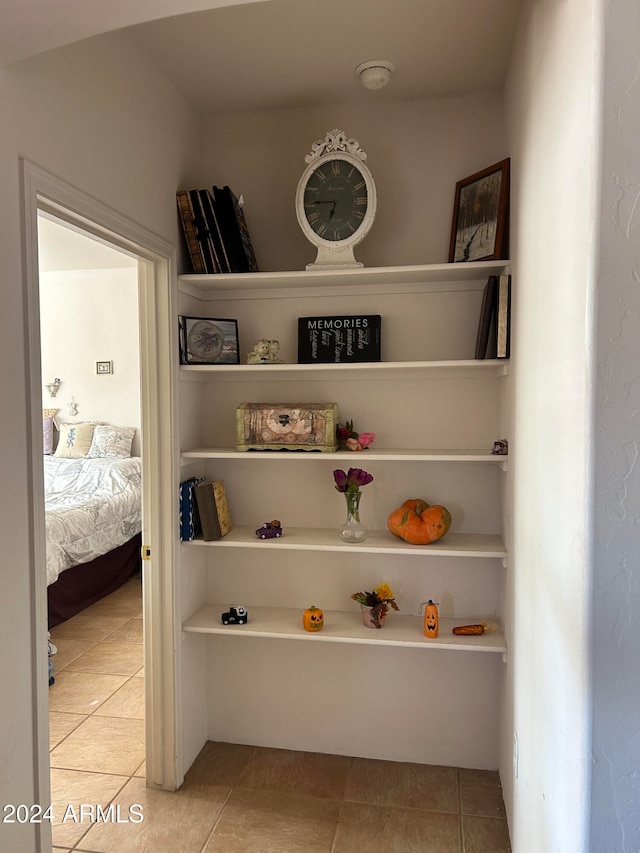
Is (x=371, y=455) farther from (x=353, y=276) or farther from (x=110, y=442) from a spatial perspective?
(x=110, y=442)

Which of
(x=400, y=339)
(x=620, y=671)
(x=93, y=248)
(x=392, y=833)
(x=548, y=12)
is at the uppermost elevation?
(x=93, y=248)

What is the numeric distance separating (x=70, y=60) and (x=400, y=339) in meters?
1.42

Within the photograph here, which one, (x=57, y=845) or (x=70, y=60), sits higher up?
(x=70, y=60)

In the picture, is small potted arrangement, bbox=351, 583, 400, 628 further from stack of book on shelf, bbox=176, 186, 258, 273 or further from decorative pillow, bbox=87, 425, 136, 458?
decorative pillow, bbox=87, 425, 136, 458

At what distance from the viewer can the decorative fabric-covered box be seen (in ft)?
7.34

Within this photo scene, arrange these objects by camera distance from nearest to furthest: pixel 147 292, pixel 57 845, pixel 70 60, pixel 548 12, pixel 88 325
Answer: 1. pixel 548 12
2. pixel 70 60
3. pixel 57 845
4. pixel 147 292
5. pixel 88 325

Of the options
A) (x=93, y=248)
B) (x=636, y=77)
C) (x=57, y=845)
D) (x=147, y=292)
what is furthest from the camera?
(x=93, y=248)

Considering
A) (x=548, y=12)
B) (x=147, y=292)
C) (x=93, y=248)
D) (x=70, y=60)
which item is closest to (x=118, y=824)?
(x=147, y=292)

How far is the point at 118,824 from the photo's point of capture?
6.86ft

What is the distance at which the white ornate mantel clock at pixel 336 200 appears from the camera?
2.17 m

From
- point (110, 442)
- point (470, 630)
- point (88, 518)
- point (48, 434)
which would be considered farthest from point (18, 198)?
point (48, 434)

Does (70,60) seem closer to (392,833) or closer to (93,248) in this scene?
(392,833)

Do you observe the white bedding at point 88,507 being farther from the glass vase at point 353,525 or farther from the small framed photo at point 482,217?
the small framed photo at point 482,217

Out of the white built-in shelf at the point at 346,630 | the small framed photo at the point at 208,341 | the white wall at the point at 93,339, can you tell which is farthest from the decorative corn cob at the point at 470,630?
the white wall at the point at 93,339
